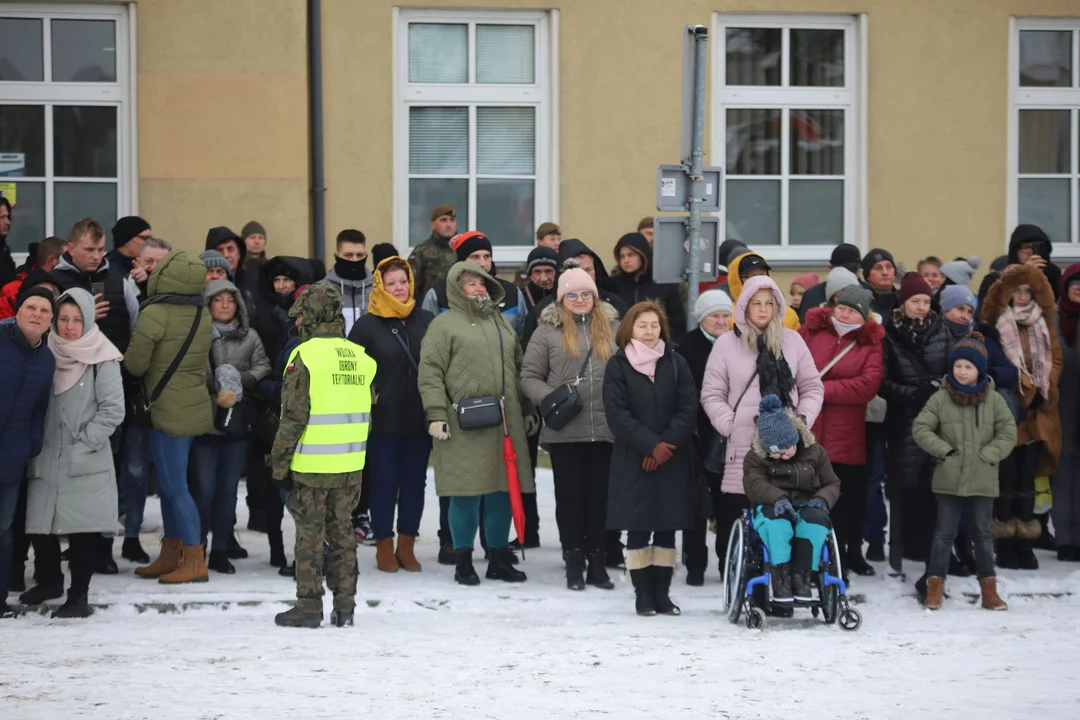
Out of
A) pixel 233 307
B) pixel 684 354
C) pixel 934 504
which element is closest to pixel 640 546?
pixel 684 354

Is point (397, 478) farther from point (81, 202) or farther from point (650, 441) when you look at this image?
point (81, 202)

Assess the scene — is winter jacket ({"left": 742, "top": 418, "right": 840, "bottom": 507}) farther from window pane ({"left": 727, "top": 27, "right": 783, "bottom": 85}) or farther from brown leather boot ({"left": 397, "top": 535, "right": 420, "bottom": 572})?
window pane ({"left": 727, "top": 27, "right": 783, "bottom": 85})

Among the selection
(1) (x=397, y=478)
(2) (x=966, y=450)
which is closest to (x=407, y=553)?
(1) (x=397, y=478)

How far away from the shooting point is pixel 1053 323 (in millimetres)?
11547

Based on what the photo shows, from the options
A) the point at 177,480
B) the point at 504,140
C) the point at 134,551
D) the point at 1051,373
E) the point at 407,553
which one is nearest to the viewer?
the point at 177,480

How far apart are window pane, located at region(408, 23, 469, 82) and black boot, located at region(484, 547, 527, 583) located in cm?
608

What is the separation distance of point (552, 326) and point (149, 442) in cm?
260

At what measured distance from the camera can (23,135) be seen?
50.0 ft

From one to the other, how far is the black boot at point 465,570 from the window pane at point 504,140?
5.89 metres

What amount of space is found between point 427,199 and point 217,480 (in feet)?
17.5

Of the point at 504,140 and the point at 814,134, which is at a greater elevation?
the point at 814,134

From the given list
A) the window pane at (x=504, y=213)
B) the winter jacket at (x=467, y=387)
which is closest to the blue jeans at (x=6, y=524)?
the winter jacket at (x=467, y=387)

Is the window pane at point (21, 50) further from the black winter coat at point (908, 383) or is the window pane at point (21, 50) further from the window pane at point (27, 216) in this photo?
the black winter coat at point (908, 383)

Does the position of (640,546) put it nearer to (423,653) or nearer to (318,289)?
(423,653)
